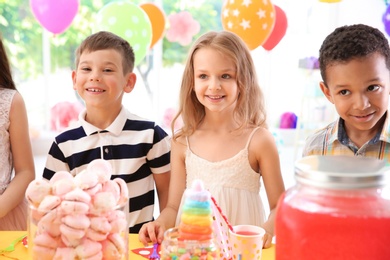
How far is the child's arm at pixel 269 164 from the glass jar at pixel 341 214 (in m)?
0.79

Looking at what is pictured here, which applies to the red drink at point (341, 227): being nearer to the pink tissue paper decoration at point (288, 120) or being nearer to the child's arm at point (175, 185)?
the child's arm at point (175, 185)

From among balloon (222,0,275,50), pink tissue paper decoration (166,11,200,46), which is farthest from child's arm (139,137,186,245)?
pink tissue paper decoration (166,11,200,46)

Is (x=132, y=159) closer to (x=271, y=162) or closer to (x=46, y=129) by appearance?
(x=271, y=162)

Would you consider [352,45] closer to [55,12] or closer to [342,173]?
[342,173]

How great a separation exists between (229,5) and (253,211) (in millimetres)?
1623

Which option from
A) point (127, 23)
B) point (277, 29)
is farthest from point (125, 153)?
point (277, 29)

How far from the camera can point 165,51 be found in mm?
5453

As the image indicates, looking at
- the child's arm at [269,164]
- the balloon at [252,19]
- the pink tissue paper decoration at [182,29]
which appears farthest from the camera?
the pink tissue paper decoration at [182,29]

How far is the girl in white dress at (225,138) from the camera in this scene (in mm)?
1514

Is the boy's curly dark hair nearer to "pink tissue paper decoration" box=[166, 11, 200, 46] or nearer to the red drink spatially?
the red drink

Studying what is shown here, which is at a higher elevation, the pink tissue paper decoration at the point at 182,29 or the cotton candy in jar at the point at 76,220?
the pink tissue paper decoration at the point at 182,29

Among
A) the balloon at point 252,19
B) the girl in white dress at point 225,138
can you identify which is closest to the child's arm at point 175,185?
the girl in white dress at point 225,138

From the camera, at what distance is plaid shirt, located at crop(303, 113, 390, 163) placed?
4.36 feet

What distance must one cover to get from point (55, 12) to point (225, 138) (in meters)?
2.04
